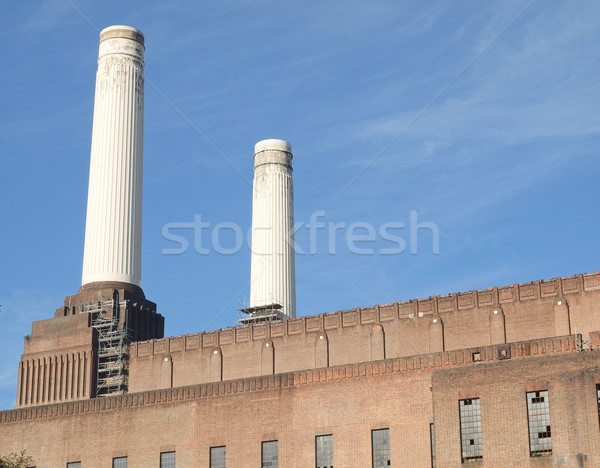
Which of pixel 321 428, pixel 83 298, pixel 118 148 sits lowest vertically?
pixel 321 428

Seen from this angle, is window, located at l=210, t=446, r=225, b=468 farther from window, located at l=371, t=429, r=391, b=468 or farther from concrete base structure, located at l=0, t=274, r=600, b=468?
window, located at l=371, t=429, r=391, b=468

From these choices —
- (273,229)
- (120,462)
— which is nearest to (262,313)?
(273,229)

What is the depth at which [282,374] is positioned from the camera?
58812 millimetres

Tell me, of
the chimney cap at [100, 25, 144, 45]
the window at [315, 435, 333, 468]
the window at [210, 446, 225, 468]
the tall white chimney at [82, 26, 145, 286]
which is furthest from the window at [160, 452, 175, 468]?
the chimney cap at [100, 25, 144, 45]

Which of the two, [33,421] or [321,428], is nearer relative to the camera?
[321,428]

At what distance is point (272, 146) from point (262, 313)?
18669 millimetres

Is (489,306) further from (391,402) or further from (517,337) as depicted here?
(391,402)

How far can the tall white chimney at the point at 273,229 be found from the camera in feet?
318

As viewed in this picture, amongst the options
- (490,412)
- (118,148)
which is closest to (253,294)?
(118,148)

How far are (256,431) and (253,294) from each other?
39.9 meters

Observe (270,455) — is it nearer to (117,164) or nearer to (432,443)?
(432,443)

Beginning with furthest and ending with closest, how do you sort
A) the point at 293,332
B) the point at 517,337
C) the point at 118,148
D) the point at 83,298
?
the point at 118,148 → the point at 83,298 → the point at 293,332 → the point at 517,337

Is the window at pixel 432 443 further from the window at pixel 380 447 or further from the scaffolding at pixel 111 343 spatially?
the scaffolding at pixel 111 343

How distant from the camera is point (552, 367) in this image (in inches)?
1897
